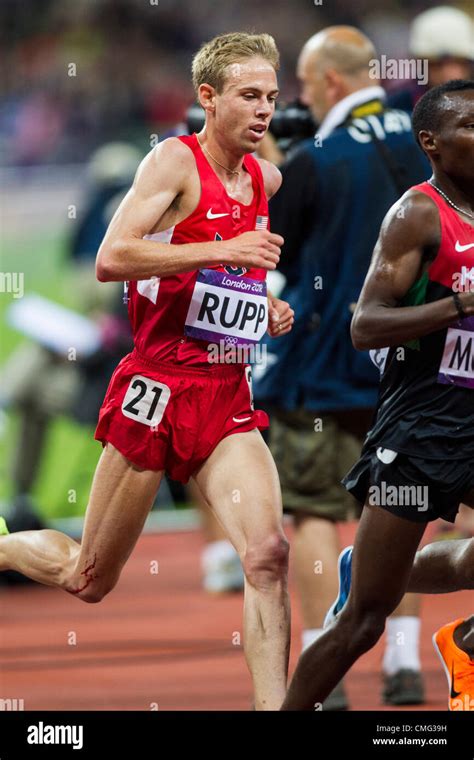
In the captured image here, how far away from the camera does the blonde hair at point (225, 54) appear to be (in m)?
4.51

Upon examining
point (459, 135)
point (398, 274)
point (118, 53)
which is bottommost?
point (398, 274)

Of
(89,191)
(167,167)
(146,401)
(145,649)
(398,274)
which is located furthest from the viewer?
(89,191)

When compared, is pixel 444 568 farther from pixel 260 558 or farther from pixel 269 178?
pixel 269 178

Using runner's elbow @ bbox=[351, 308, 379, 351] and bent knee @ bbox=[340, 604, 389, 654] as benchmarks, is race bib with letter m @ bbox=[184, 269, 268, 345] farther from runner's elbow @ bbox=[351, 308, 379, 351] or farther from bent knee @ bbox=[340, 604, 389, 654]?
bent knee @ bbox=[340, 604, 389, 654]

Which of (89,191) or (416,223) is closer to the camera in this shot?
(416,223)

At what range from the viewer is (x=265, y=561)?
435cm

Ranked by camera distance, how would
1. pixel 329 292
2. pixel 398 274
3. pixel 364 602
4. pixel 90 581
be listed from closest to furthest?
pixel 398 274
pixel 364 602
pixel 90 581
pixel 329 292

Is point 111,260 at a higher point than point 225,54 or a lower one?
lower

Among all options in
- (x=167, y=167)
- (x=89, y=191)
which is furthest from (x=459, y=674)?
(x=89, y=191)

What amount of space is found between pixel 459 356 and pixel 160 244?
36.7 inches

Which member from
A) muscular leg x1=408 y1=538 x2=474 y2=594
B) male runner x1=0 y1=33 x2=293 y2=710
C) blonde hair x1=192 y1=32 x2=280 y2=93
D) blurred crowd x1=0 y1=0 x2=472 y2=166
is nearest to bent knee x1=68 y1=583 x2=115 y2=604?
male runner x1=0 y1=33 x2=293 y2=710

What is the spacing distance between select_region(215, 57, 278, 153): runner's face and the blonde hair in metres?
0.02

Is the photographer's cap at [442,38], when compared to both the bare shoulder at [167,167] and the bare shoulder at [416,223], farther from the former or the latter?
the bare shoulder at [416,223]

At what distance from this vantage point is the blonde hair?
14.8 ft
